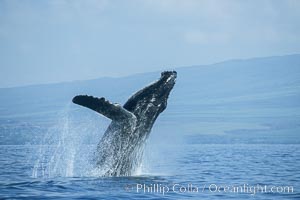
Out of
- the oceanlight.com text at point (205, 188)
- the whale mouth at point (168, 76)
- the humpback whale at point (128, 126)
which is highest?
the whale mouth at point (168, 76)

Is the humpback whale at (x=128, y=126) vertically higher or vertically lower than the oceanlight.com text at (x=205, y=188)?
higher

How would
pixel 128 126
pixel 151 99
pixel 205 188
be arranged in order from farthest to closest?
1. pixel 151 99
2. pixel 128 126
3. pixel 205 188

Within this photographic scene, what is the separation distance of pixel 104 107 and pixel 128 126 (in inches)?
41.0

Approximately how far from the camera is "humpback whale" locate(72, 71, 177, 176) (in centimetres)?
1505

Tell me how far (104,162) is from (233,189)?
11.6 feet

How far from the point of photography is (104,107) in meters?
14.6

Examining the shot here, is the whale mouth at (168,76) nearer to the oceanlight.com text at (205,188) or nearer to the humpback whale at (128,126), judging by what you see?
the humpback whale at (128,126)

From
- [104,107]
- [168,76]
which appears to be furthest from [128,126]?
[168,76]

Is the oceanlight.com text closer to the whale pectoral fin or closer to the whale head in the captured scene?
the whale pectoral fin

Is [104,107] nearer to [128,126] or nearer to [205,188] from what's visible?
[128,126]

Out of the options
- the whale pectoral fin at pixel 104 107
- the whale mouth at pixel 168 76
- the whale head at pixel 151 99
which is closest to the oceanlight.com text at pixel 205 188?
the whale pectoral fin at pixel 104 107

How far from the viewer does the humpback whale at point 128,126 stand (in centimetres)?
1505

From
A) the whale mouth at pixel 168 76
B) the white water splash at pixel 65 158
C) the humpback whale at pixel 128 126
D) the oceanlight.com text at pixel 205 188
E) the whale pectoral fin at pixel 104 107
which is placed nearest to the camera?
the oceanlight.com text at pixel 205 188

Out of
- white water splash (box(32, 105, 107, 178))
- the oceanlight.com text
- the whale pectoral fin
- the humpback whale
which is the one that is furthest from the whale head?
the oceanlight.com text
